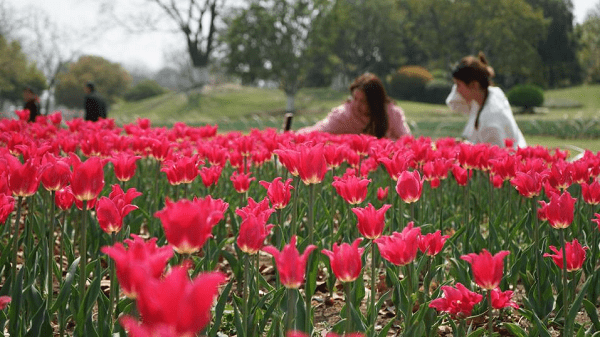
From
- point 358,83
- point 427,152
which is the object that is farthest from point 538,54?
point 427,152

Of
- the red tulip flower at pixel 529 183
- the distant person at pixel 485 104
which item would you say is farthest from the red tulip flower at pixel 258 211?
the distant person at pixel 485 104

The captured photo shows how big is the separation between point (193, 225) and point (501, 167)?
2.65 m

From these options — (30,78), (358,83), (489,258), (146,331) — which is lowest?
(489,258)

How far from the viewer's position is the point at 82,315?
6.50 ft

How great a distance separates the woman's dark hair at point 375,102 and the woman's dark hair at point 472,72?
120 cm

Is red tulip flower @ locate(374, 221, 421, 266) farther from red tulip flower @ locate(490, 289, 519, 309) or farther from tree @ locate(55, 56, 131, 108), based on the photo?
tree @ locate(55, 56, 131, 108)

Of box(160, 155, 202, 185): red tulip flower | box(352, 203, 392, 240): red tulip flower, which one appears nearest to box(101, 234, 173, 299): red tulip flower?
box(352, 203, 392, 240): red tulip flower

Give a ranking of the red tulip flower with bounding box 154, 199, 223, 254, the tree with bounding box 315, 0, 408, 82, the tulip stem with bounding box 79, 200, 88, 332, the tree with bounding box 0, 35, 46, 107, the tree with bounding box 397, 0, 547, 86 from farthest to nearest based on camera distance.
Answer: the tree with bounding box 315, 0, 408, 82, the tree with bounding box 397, 0, 547, 86, the tree with bounding box 0, 35, 46, 107, the tulip stem with bounding box 79, 200, 88, 332, the red tulip flower with bounding box 154, 199, 223, 254

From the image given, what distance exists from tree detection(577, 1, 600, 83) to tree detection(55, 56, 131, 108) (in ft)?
150

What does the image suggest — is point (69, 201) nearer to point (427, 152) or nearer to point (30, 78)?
point (427, 152)

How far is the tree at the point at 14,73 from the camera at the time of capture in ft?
137

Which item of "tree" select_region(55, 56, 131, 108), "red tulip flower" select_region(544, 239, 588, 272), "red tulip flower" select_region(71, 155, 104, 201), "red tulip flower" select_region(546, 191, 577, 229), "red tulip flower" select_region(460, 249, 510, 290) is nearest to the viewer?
"red tulip flower" select_region(460, 249, 510, 290)

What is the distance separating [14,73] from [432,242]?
48782mm

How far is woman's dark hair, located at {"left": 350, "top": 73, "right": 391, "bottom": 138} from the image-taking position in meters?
7.50
